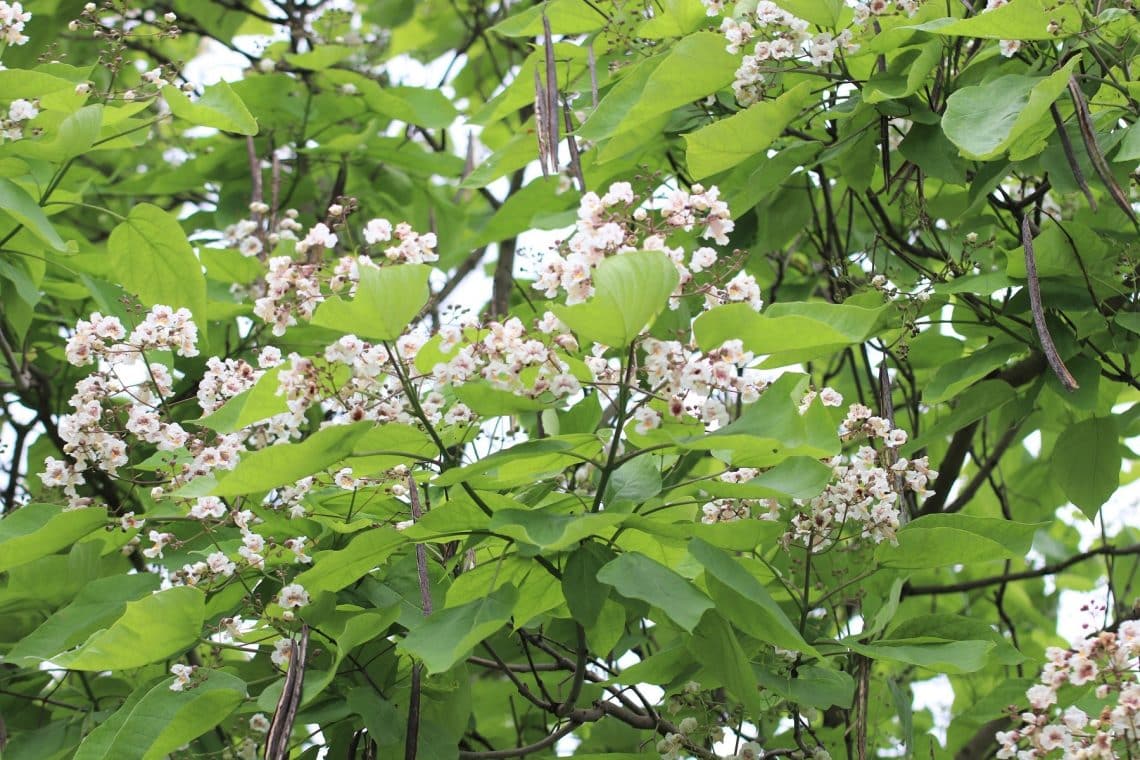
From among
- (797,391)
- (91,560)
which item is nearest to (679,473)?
(797,391)

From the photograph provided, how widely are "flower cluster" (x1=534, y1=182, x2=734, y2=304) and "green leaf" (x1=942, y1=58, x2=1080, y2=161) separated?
0.30 metres

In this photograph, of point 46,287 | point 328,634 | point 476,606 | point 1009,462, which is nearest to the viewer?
point 476,606

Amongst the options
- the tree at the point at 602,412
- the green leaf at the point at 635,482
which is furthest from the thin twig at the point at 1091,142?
the green leaf at the point at 635,482

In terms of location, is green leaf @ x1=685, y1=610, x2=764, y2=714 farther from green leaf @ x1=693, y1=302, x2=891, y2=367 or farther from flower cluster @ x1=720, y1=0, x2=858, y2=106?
flower cluster @ x1=720, y1=0, x2=858, y2=106

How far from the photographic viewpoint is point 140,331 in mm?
1602

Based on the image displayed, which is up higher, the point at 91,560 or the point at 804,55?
the point at 804,55

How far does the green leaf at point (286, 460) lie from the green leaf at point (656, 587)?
0.27 m

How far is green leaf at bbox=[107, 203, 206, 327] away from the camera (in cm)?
188

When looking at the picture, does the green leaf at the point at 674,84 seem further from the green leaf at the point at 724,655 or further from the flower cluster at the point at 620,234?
the green leaf at the point at 724,655

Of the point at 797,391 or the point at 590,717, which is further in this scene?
the point at 590,717

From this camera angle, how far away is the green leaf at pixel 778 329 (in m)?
1.14

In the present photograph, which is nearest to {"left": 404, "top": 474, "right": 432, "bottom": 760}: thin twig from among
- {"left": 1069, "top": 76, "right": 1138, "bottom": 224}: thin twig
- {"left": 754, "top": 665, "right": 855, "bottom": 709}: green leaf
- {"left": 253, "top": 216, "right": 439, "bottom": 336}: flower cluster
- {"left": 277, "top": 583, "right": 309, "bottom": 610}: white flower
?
{"left": 277, "top": 583, "right": 309, "bottom": 610}: white flower

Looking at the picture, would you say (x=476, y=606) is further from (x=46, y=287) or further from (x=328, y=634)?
(x=46, y=287)

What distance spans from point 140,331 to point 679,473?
717mm
